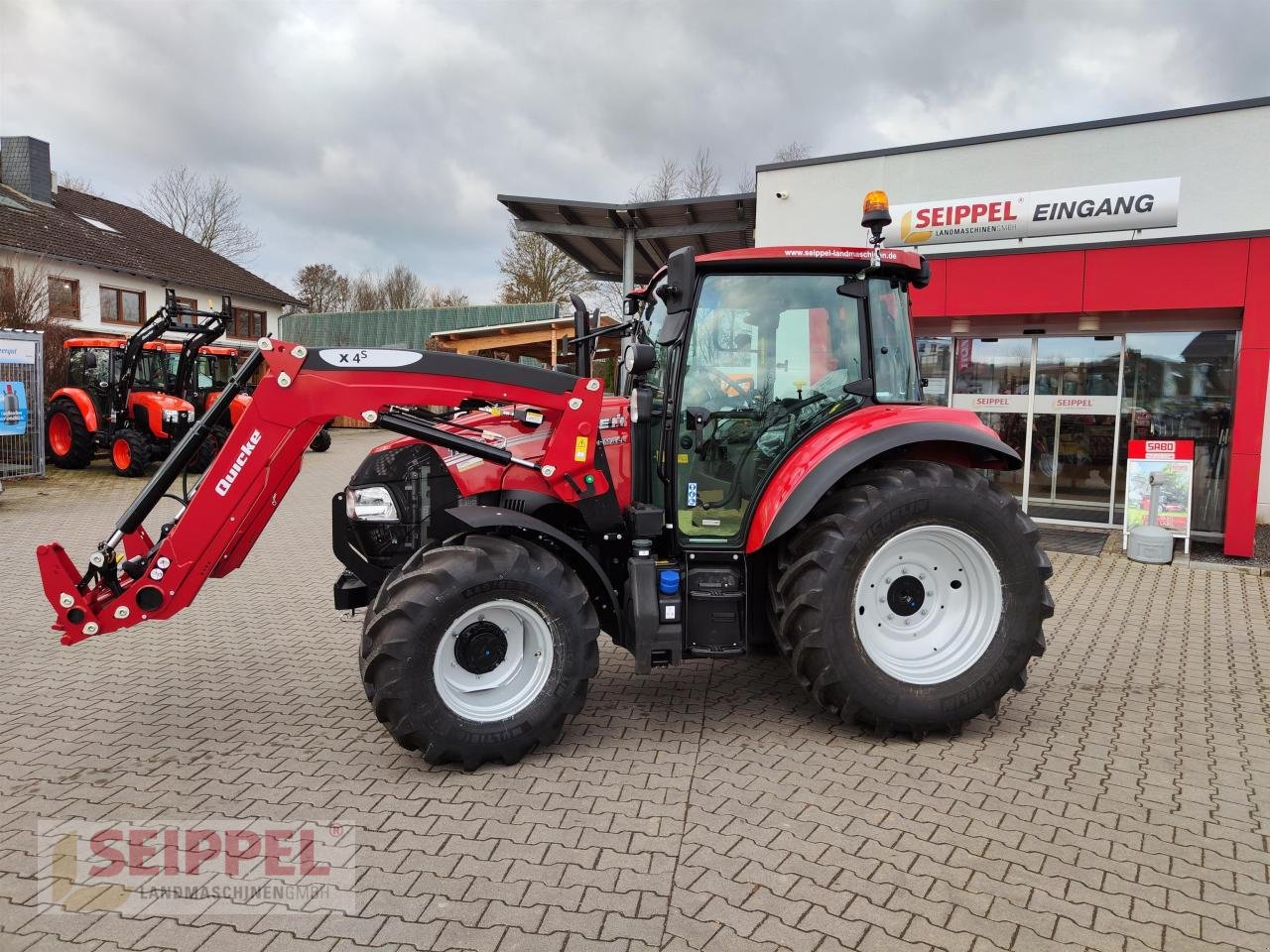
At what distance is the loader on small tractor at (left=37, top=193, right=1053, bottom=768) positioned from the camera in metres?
3.48

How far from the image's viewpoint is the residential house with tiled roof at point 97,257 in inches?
876

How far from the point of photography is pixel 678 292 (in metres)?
3.70

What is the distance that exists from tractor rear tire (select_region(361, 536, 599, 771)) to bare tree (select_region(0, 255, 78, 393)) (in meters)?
16.0

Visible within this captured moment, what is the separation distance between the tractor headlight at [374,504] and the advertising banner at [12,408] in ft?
37.8

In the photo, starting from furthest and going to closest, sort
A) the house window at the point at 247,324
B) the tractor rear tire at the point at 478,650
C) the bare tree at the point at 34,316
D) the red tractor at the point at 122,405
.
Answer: the house window at the point at 247,324 → the bare tree at the point at 34,316 → the red tractor at the point at 122,405 → the tractor rear tire at the point at 478,650

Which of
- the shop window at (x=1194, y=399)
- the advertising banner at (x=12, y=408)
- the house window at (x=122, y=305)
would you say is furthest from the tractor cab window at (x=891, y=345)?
the house window at (x=122, y=305)

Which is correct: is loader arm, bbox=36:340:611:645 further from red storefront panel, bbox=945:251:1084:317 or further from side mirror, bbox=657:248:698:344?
red storefront panel, bbox=945:251:1084:317

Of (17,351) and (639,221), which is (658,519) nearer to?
(639,221)

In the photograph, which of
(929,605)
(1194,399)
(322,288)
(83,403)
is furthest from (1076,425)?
(322,288)

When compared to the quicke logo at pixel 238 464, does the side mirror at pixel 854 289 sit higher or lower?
higher

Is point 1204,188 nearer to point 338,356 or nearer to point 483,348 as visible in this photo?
point 338,356

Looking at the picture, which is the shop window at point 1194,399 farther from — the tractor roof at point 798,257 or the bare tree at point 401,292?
the bare tree at point 401,292
